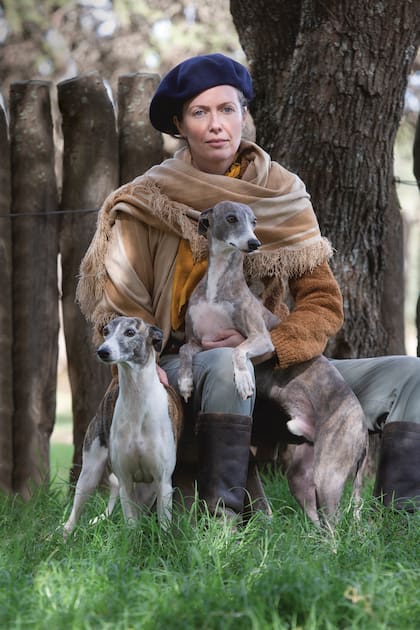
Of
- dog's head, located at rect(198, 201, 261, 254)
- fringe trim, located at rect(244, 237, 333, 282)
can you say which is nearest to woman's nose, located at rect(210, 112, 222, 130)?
dog's head, located at rect(198, 201, 261, 254)

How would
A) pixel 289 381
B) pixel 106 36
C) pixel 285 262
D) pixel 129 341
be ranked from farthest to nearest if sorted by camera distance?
pixel 106 36 → pixel 285 262 → pixel 289 381 → pixel 129 341

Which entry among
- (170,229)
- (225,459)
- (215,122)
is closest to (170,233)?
(170,229)

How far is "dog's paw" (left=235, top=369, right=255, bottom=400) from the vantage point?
4125 mm

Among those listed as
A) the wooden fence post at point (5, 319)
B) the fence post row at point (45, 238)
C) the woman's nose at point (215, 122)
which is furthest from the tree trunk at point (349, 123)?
the wooden fence post at point (5, 319)

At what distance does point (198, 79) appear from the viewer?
461cm

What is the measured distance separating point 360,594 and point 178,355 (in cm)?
183

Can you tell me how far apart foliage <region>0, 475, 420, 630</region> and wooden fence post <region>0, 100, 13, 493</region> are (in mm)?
1580

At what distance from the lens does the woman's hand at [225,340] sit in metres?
4.44

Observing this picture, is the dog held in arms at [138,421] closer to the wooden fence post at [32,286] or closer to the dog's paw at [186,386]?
the dog's paw at [186,386]

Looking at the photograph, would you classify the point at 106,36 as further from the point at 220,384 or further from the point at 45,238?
the point at 220,384

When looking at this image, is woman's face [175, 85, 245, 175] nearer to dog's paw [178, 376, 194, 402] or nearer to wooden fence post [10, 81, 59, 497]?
dog's paw [178, 376, 194, 402]

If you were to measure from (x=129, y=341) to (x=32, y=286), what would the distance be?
1912 mm

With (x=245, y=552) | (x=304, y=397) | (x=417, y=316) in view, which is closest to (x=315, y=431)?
(x=304, y=397)

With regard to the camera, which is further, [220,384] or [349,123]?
[349,123]
